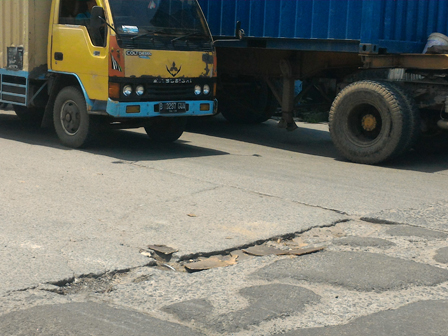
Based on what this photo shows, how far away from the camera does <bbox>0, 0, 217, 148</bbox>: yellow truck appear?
8547mm

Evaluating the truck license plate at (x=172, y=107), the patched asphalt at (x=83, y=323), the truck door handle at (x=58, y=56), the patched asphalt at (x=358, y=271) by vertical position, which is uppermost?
the truck door handle at (x=58, y=56)

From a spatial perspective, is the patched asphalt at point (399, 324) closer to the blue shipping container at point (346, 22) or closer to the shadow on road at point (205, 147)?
the shadow on road at point (205, 147)

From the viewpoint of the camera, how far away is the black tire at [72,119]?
8.97m

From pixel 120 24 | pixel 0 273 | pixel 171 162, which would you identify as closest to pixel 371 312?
pixel 0 273

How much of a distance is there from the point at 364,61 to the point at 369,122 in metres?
0.86

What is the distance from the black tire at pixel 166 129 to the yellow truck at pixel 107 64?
0.6 inches

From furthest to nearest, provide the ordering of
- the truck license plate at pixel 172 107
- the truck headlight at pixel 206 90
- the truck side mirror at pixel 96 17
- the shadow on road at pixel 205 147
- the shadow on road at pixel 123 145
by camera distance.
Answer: the truck headlight at pixel 206 90 → the shadow on road at pixel 205 147 → the shadow on road at pixel 123 145 → the truck license plate at pixel 172 107 → the truck side mirror at pixel 96 17

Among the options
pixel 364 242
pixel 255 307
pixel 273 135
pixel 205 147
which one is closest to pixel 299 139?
pixel 273 135

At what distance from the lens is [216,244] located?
497 centimetres

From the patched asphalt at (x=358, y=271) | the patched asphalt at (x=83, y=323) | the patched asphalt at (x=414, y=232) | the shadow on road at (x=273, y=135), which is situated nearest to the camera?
the patched asphalt at (x=83, y=323)

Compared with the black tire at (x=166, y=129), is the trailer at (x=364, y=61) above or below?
above

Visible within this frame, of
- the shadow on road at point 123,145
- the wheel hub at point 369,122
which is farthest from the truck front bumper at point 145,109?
the wheel hub at point 369,122

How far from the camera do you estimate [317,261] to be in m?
4.63

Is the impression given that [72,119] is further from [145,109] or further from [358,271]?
[358,271]
